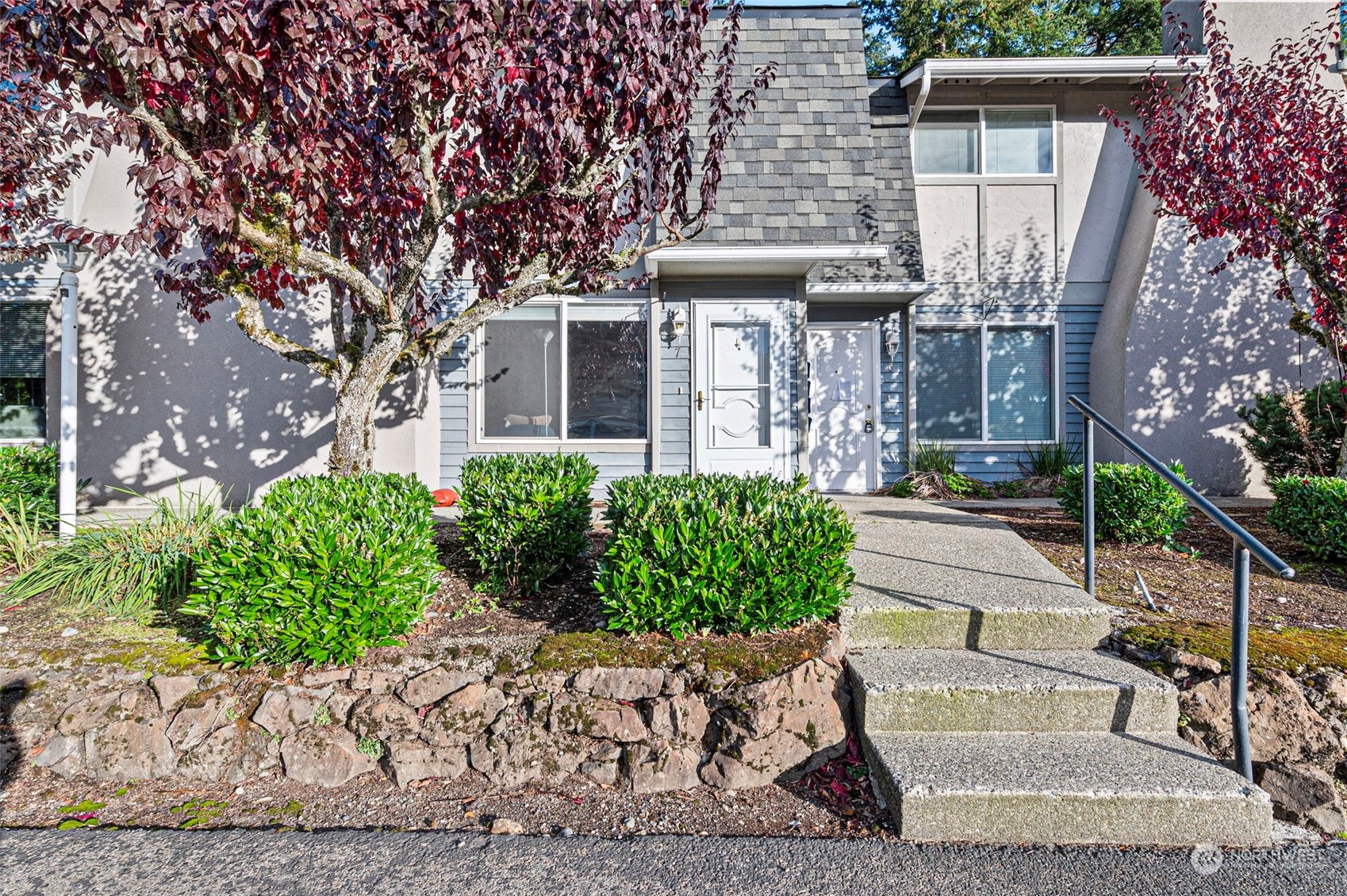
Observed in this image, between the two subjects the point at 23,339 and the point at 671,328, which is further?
the point at 671,328

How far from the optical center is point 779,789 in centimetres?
295

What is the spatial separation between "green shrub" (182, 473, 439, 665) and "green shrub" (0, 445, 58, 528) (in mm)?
3161

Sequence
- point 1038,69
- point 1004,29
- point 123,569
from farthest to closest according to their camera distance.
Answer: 1. point 1004,29
2. point 1038,69
3. point 123,569

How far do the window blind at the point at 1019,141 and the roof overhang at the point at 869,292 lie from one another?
1.79m

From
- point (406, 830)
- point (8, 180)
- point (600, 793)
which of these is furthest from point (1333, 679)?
point (8, 180)

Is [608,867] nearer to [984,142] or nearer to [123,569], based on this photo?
[123,569]

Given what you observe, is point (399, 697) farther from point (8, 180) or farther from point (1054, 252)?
point (1054, 252)

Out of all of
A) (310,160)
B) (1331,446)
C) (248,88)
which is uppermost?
(248,88)

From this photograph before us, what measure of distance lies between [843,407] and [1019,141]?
3.87 m

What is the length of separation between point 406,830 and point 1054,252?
353 inches

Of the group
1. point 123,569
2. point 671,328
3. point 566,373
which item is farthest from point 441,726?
point 671,328

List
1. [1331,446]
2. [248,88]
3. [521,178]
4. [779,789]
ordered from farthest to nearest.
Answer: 1. [1331,446]
2. [521,178]
3. [248,88]
4. [779,789]

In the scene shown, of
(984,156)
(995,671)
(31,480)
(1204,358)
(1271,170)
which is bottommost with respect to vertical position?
(995,671)

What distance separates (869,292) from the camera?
789 centimetres
